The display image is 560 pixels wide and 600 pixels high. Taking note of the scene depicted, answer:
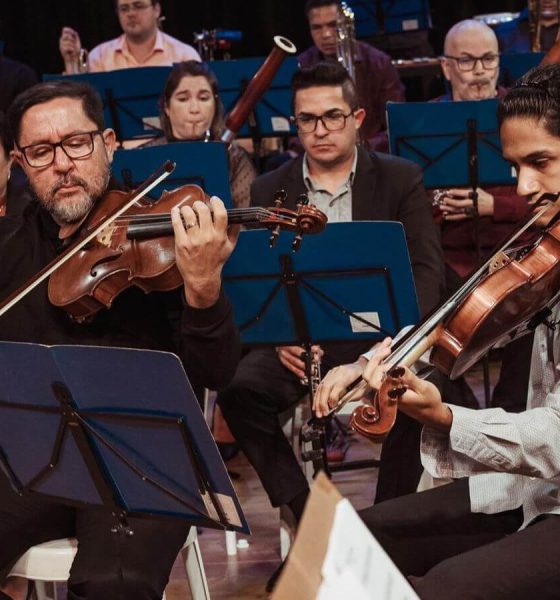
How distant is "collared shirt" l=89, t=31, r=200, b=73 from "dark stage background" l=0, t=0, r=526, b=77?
1704 mm

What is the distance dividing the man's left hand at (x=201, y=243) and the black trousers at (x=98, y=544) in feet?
1.59

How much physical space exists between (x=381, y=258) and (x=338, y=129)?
903 mm

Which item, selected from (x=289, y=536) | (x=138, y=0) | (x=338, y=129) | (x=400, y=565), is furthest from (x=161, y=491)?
(x=138, y=0)

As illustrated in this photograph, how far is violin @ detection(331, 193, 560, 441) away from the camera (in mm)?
1674

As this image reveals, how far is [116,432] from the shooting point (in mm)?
1812

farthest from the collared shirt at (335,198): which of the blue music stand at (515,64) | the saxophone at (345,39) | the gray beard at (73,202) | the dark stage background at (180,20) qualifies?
the dark stage background at (180,20)

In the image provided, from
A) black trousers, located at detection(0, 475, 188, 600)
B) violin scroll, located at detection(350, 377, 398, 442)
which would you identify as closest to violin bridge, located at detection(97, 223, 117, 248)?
black trousers, located at detection(0, 475, 188, 600)

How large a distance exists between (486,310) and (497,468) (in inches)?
10.0

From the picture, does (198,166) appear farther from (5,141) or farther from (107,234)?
(107,234)

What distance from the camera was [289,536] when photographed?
119 inches

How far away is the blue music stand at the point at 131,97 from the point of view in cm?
463

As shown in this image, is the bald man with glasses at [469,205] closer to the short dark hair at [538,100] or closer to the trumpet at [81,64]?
the short dark hair at [538,100]

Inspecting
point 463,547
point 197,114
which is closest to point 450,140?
point 197,114

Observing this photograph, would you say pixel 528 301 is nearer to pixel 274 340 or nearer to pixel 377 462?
pixel 274 340
